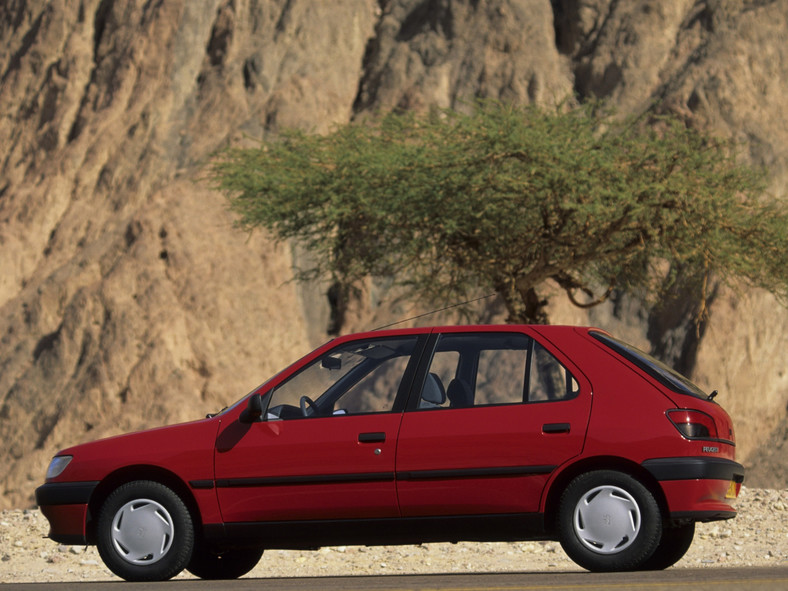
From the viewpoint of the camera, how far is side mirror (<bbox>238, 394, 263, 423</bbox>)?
7.42 m

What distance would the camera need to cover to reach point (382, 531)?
741cm

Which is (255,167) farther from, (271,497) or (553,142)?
(271,497)

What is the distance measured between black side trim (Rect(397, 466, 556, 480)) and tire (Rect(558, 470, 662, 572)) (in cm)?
22

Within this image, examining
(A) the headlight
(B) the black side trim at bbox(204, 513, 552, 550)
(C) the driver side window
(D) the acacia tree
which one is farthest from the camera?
(D) the acacia tree

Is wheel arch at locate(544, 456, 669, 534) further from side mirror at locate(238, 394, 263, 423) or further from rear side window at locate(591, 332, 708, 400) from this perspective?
side mirror at locate(238, 394, 263, 423)

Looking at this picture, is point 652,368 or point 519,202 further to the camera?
point 519,202

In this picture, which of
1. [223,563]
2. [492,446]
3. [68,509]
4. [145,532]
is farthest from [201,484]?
[492,446]

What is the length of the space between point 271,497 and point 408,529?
86 centimetres

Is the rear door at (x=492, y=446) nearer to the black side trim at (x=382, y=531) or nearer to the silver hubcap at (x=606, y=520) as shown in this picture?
the black side trim at (x=382, y=531)

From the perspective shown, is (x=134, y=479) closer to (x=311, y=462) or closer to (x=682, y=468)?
(x=311, y=462)

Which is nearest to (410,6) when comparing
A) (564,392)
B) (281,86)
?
(281,86)

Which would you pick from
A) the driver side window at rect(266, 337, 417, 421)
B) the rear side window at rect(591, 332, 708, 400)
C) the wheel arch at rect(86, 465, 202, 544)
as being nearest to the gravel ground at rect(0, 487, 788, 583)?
the wheel arch at rect(86, 465, 202, 544)

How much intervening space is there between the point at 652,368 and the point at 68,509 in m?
3.77

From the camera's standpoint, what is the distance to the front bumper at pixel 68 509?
778 centimetres
